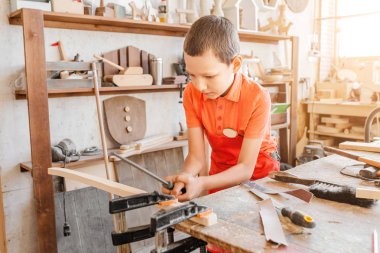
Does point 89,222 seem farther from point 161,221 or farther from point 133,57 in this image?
point 161,221

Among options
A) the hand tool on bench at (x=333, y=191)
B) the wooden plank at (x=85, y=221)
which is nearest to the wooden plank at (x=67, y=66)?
the wooden plank at (x=85, y=221)

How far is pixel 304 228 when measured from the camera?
934 mm

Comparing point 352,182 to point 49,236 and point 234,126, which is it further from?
point 49,236

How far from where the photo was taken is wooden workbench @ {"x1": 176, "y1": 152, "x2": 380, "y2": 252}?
33.4 inches

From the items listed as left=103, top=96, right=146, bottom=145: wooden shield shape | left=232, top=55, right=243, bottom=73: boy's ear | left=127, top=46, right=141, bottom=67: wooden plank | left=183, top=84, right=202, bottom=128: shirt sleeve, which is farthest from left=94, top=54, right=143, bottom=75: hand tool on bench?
left=232, top=55, right=243, bottom=73: boy's ear

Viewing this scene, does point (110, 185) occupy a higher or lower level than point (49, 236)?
higher

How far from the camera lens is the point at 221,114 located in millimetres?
1646

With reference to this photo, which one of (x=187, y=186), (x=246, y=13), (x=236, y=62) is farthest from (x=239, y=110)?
(x=246, y=13)

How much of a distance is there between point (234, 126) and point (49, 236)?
5.07 ft

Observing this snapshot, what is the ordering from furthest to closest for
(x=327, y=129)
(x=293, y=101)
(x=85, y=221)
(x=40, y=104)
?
(x=327, y=129) → (x=293, y=101) → (x=85, y=221) → (x=40, y=104)

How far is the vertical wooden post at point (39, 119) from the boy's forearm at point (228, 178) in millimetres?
1344

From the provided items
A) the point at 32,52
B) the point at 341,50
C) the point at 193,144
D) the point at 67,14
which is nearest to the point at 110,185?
the point at 193,144

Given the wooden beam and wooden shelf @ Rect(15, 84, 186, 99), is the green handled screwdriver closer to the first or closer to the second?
the wooden beam

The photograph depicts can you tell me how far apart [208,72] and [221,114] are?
34cm
